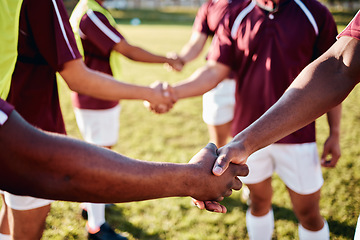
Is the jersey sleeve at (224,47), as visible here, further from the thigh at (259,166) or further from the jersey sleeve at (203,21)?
the jersey sleeve at (203,21)

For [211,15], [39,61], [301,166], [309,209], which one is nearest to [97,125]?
[39,61]

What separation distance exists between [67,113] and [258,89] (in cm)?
598

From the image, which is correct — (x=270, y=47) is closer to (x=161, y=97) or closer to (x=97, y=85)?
(x=161, y=97)

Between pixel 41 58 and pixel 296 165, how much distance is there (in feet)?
6.33

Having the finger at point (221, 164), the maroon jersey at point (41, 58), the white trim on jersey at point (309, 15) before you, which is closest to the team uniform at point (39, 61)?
the maroon jersey at point (41, 58)

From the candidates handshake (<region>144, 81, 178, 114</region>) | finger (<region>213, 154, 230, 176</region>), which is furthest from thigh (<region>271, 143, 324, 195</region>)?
handshake (<region>144, 81, 178, 114</region>)

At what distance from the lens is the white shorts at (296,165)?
7.79 feet

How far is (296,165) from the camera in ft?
7.86

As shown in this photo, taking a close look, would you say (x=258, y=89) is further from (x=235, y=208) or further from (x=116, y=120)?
(x=235, y=208)

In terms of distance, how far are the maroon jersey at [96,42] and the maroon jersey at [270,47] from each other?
3.55ft

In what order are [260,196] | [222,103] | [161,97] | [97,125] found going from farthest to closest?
[222,103] < [97,125] < [161,97] < [260,196]

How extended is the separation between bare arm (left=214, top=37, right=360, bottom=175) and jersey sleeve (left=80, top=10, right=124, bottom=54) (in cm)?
184

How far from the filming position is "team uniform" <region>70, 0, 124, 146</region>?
9.75ft

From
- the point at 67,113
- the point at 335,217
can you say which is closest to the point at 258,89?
the point at 335,217
